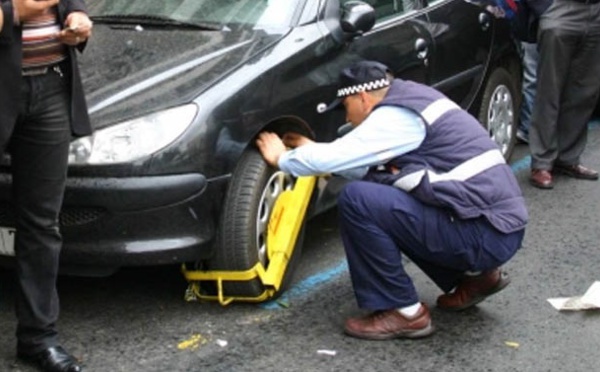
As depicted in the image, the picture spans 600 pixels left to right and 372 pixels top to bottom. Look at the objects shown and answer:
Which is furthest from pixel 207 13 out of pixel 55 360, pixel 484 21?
pixel 484 21

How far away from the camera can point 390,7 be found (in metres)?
5.36

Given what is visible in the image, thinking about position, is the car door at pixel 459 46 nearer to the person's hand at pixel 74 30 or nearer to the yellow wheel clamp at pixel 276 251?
the yellow wheel clamp at pixel 276 251

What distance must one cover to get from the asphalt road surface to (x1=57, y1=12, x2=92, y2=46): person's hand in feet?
4.07

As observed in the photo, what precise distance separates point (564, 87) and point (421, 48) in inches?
53.1

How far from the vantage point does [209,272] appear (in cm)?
421

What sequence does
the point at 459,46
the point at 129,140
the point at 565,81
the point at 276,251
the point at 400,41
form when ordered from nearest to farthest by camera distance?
the point at 129,140
the point at 276,251
the point at 400,41
the point at 459,46
the point at 565,81

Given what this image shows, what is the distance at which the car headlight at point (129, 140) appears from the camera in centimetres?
382

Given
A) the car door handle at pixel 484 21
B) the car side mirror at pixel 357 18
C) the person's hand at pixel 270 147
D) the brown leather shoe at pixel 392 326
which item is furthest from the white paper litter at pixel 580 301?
the car door handle at pixel 484 21

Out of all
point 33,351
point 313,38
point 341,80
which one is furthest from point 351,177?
point 33,351

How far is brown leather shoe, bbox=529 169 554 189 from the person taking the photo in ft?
20.1

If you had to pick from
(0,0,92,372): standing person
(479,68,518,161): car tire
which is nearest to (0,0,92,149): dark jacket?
(0,0,92,372): standing person

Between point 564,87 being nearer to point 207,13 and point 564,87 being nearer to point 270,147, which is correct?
point 207,13

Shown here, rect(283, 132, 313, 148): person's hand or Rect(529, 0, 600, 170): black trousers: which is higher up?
Rect(283, 132, 313, 148): person's hand

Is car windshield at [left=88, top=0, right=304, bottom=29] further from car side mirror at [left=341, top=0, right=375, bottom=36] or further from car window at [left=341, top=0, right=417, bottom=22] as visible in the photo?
car window at [left=341, top=0, right=417, bottom=22]
